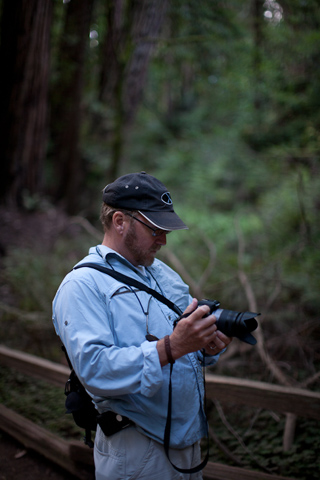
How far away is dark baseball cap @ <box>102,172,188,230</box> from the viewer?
5.87ft

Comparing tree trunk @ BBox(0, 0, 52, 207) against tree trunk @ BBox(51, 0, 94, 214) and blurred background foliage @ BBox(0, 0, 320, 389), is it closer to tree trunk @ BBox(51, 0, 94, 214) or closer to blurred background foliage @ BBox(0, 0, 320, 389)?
blurred background foliage @ BBox(0, 0, 320, 389)

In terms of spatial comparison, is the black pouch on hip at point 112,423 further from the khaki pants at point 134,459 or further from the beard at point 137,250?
the beard at point 137,250

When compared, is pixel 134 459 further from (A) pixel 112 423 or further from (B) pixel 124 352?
(B) pixel 124 352

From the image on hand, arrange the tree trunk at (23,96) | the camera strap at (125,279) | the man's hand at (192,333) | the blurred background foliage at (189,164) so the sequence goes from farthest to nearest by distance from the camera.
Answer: the tree trunk at (23,96), the blurred background foliage at (189,164), the camera strap at (125,279), the man's hand at (192,333)

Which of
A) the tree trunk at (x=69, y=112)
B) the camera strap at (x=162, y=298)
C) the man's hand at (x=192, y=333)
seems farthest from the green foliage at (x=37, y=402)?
the tree trunk at (x=69, y=112)

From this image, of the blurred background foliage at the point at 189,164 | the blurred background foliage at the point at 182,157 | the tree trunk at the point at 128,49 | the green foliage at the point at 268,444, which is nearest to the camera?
the green foliage at the point at 268,444

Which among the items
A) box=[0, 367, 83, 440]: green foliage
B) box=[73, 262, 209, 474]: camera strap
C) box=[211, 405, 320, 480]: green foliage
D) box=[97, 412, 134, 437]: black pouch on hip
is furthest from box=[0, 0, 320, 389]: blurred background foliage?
box=[97, 412, 134, 437]: black pouch on hip

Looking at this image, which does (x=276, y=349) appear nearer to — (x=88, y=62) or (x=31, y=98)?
(x=31, y=98)

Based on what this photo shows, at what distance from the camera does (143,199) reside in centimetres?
179

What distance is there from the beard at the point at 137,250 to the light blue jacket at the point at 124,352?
57 millimetres

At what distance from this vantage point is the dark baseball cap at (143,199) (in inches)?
70.4

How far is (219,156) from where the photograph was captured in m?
14.3

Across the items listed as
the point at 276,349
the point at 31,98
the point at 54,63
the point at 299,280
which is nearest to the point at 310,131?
the point at 299,280

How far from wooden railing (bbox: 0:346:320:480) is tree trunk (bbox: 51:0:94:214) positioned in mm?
7408
